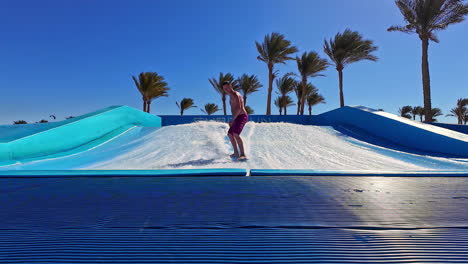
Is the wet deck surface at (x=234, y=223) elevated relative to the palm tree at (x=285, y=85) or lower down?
lower down

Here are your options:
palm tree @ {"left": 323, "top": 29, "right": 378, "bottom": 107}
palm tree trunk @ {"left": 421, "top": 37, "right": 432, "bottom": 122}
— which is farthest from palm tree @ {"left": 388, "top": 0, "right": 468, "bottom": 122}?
palm tree @ {"left": 323, "top": 29, "right": 378, "bottom": 107}

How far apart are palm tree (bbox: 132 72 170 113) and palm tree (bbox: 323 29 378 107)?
13.6m

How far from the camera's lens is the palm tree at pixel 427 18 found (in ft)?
33.2

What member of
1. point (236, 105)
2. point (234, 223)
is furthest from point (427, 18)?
point (234, 223)

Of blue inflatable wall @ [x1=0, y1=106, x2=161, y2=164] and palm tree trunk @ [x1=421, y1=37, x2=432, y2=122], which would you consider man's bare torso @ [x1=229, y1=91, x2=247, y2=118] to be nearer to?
blue inflatable wall @ [x1=0, y1=106, x2=161, y2=164]

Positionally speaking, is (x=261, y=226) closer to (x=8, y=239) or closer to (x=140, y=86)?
(x=8, y=239)

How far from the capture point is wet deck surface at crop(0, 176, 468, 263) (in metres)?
1.17

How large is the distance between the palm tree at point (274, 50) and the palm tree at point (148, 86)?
887 centimetres

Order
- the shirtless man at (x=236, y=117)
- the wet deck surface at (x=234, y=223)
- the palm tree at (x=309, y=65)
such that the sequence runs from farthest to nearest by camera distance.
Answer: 1. the palm tree at (x=309, y=65)
2. the shirtless man at (x=236, y=117)
3. the wet deck surface at (x=234, y=223)

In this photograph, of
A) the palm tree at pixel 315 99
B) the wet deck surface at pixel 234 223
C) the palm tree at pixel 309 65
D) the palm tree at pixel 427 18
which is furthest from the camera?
the palm tree at pixel 315 99

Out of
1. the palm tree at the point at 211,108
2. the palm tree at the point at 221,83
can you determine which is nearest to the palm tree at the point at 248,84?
the palm tree at the point at 221,83

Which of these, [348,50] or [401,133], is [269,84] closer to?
[348,50]

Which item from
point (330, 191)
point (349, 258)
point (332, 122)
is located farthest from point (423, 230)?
point (332, 122)

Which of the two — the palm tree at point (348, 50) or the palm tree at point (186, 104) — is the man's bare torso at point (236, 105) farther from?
the palm tree at point (186, 104)
